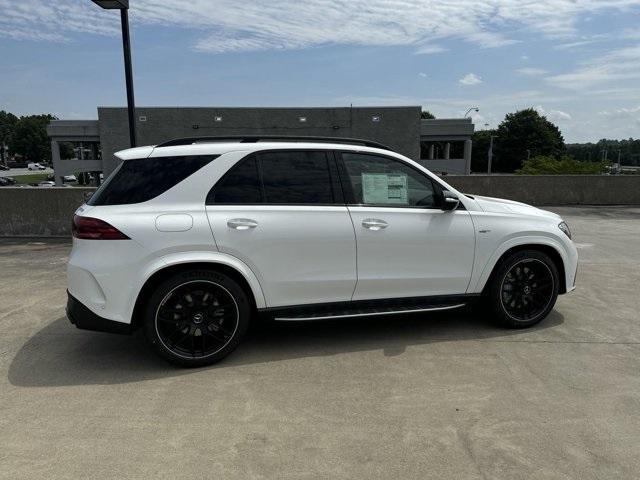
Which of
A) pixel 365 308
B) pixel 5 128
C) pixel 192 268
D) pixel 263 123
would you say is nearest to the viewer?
pixel 192 268

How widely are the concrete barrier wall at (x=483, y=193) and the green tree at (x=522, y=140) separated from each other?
258ft

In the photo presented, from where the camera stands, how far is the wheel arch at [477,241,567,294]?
15.3ft

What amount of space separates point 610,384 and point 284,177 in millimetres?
2994

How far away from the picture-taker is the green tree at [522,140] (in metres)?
89.9

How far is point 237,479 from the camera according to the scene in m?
2.62

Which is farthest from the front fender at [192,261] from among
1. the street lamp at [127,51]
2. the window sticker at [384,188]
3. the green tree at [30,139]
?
the green tree at [30,139]

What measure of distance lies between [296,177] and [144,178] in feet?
4.06

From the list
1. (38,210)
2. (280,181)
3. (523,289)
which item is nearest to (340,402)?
(280,181)

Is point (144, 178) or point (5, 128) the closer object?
point (144, 178)

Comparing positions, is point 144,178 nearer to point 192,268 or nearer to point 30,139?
point 192,268

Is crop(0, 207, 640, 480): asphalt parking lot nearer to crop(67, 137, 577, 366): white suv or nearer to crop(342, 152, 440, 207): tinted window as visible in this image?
crop(67, 137, 577, 366): white suv

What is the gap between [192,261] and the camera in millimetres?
3832

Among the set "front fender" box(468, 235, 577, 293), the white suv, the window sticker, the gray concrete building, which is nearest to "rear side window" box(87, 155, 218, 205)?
the white suv

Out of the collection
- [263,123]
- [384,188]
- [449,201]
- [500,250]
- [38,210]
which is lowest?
[38,210]
